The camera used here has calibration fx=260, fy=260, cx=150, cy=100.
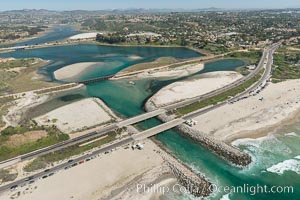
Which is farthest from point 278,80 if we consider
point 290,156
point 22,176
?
point 22,176

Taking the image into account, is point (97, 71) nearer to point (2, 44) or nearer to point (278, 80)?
point (278, 80)

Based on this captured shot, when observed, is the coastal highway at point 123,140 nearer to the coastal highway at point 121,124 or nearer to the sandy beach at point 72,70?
the coastal highway at point 121,124

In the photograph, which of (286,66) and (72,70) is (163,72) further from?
(286,66)

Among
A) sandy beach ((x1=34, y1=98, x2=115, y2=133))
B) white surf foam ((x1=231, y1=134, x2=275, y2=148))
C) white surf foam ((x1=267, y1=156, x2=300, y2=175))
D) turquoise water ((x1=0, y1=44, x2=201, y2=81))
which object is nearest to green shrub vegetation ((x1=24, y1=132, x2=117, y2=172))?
sandy beach ((x1=34, y1=98, x2=115, y2=133))

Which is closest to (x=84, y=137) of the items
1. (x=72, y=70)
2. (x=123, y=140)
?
(x=123, y=140)

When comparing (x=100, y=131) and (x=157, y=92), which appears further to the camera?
(x=157, y=92)

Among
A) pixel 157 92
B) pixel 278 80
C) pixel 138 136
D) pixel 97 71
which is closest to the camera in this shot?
pixel 138 136

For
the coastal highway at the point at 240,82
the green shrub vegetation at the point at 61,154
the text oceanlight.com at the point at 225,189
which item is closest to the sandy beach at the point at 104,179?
the text oceanlight.com at the point at 225,189
